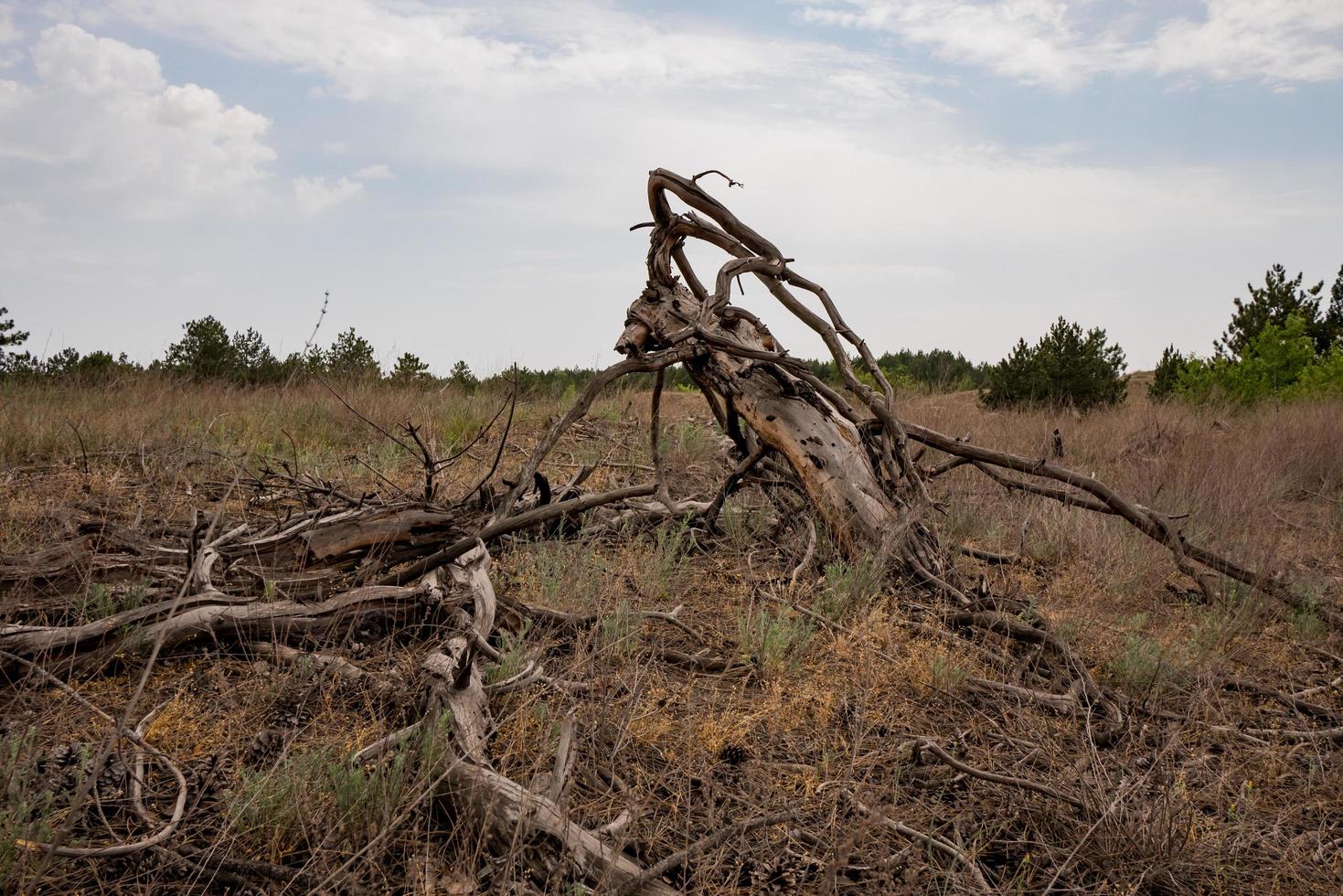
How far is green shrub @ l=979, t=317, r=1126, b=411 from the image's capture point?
1400cm

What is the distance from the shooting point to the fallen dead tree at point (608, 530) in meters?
2.57

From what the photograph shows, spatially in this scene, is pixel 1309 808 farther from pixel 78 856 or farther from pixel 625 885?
pixel 78 856

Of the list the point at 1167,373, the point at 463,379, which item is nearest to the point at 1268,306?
the point at 1167,373

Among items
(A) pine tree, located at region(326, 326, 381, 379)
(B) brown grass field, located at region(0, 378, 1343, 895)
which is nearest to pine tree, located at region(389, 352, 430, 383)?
(A) pine tree, located at region(326, 326, 381, 379)

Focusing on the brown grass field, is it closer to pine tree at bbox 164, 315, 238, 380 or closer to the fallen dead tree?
the fallen dead tree

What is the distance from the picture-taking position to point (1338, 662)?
439 centimetres

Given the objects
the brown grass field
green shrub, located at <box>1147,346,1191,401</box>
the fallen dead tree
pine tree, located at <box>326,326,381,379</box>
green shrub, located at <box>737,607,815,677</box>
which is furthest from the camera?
green shrub, located at <box>1147,346,1191,401</box>

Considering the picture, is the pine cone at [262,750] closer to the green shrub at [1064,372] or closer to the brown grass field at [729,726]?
the brown grass field at [729,726]

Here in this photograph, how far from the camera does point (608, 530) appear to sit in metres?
5.35

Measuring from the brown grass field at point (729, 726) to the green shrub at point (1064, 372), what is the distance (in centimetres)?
816

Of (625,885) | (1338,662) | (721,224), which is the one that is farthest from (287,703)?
(1338,662)

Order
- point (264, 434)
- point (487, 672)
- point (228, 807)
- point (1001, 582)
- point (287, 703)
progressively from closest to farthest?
Answer: point (228, 807) < point (287, 703) < point (487, 672) < point (1001, 582) < point (264, 434)

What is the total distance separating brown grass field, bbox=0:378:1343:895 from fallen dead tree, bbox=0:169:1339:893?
0.17 ft

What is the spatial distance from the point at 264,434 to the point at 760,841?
21.2ft
